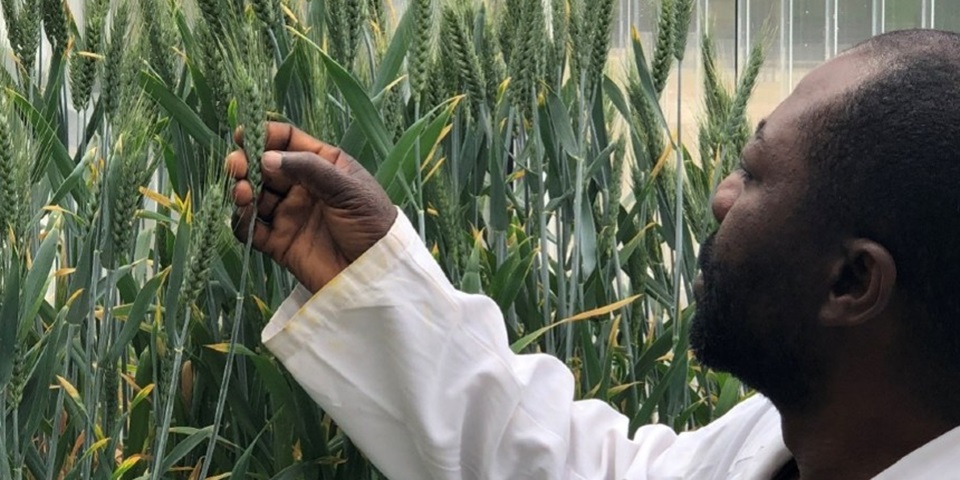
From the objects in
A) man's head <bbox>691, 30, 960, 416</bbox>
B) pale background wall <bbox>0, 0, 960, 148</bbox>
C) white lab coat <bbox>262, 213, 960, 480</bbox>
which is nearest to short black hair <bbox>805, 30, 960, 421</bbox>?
man's head <bbox>691, 30, 960, 416</bbox>

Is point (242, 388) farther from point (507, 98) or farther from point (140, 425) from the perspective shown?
point (507, 98)

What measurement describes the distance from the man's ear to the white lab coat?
16 cm

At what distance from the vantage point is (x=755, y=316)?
1.02 meters

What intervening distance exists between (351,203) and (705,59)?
552 millimetres

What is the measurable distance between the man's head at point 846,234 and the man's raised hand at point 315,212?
25 cm

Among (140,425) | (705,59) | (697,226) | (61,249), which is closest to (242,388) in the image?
(140,425)

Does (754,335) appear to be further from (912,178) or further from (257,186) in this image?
(257,186)

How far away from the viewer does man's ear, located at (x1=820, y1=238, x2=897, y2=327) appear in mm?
943

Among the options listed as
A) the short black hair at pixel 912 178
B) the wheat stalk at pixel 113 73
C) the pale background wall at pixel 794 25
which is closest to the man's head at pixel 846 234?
the short black hair at pixel 912 178

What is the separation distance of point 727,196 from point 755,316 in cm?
9

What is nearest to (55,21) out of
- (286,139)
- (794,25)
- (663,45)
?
(286,139)

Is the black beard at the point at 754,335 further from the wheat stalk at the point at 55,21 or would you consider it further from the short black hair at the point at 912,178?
the wheat stalk at the point at 55,21

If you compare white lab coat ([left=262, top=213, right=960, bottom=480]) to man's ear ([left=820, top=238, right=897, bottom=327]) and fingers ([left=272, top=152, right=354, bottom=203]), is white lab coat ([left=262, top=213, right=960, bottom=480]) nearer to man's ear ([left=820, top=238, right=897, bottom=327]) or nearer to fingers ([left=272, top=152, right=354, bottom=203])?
fingers ([left=272, top=152, right=354, bottom=203])

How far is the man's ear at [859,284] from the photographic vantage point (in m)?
0.94
